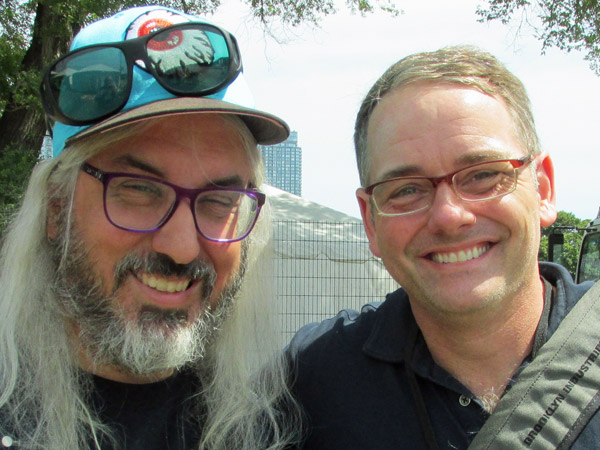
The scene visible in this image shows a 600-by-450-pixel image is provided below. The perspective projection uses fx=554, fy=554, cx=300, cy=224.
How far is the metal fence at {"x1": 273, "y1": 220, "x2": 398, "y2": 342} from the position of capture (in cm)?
870

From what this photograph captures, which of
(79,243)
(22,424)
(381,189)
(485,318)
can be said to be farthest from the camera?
(381,189)

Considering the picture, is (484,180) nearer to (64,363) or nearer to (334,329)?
(334,329)

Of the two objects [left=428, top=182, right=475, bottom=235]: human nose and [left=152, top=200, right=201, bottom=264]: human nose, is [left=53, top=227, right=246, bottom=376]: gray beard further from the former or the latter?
[left=428, top=182, right=475, bottom=235]: human nose

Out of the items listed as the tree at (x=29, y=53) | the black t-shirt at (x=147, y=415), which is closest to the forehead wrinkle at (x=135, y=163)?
the black t-shirt at (x=147, y=415)

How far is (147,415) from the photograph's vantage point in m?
1.87

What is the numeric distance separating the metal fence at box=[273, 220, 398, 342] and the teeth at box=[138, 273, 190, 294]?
667cm

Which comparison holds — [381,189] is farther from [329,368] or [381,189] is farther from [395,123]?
[329,368]

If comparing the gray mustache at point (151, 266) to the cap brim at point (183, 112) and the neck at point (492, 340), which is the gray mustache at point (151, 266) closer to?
the cap brim at point (183, 112)

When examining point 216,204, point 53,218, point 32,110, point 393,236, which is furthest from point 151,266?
point 32,110

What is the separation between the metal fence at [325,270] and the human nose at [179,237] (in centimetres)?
671

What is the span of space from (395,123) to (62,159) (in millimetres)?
1218

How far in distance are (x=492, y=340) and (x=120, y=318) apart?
1324 mm

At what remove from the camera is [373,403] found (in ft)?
6.66

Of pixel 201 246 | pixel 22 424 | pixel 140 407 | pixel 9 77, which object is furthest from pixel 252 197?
pixel 9 77
